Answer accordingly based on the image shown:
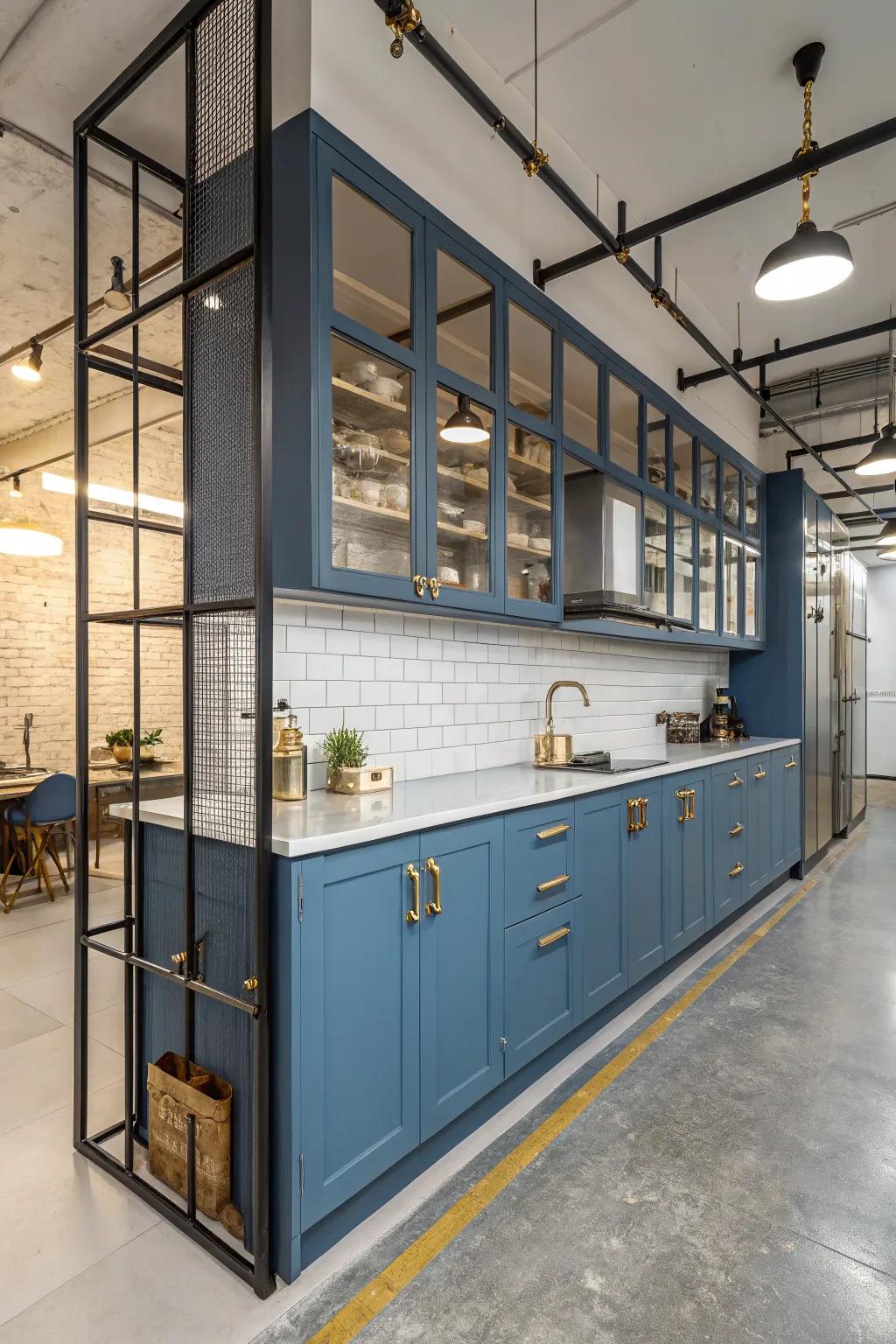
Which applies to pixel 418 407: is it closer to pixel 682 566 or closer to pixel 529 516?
pixel 529 516

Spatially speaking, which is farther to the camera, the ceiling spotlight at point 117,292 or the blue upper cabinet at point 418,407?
the ceiling spotlight at point 117,292

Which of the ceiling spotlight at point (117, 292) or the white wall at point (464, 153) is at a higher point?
the white wall at point (464, 153)

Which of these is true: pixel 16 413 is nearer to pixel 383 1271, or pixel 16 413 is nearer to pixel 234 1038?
pixel 234 1038

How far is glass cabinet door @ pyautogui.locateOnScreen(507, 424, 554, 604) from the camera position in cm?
277

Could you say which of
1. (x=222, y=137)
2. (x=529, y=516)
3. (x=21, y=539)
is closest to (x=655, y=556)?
(x=529, y=516)

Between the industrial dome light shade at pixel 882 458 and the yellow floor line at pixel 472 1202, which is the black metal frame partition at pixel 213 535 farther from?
the industrial dome light shade at pixel 882 458

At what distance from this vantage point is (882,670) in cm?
1088

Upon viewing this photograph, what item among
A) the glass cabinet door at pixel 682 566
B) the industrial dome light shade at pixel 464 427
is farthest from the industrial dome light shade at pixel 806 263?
the glass cabinet door at pixel 682 566

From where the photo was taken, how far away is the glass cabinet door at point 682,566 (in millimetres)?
4039

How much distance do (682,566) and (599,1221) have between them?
3.22 m

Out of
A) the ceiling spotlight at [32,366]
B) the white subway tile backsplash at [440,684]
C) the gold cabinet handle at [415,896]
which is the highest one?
the ceiling spotlight at [32,366]

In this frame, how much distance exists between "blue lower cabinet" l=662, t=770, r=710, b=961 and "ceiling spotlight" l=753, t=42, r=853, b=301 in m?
2.02

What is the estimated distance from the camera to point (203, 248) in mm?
1865

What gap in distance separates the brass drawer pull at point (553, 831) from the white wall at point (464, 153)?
87.4 inches
